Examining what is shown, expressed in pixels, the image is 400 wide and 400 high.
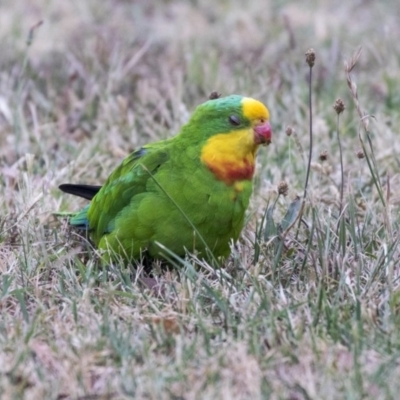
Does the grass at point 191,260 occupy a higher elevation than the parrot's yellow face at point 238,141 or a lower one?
lower

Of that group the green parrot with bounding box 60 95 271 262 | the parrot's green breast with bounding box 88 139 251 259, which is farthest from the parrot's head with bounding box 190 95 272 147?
the parrot's green breast with bounding box 88 139 251 259

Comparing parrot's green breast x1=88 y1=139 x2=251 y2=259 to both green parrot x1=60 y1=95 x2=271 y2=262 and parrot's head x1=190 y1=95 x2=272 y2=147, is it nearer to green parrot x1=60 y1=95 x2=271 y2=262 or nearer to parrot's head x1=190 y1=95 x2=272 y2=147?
green parrot x1=60 y1=95 x2=271 y2=262

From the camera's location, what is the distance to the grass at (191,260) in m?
2.55

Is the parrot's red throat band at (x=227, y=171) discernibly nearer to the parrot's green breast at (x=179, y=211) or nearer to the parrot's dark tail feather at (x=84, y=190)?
the parrot's green breast at (x=179, y=211)

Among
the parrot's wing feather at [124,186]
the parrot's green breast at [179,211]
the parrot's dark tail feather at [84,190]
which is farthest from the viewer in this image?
the parrot's dark tail feather at [84,190]

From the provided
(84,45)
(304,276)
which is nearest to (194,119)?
(304,276)

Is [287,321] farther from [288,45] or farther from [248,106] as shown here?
[288,45]

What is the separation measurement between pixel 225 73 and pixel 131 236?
2.55m

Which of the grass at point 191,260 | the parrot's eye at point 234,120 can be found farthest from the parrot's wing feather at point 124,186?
the parrot's eye at point 234,120

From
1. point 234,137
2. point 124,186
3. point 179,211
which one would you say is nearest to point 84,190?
point 124,186

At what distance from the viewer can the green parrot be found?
327 cm

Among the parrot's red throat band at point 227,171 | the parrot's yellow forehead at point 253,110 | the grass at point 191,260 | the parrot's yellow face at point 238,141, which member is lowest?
the grass at point 191,260

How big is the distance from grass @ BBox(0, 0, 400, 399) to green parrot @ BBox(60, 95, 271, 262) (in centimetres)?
10

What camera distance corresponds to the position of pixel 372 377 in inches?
96.4
